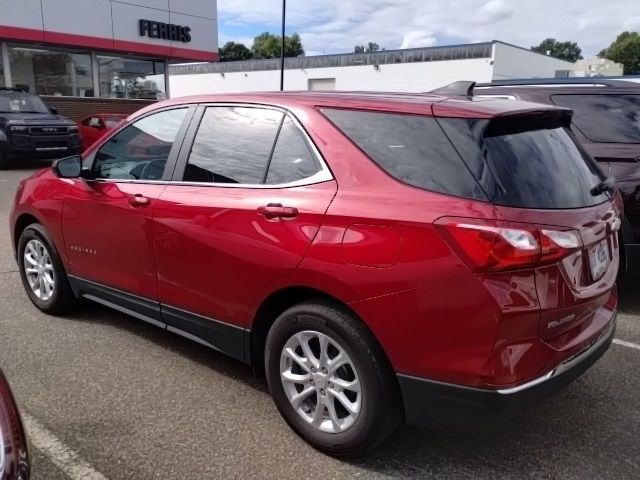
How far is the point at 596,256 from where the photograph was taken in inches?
103

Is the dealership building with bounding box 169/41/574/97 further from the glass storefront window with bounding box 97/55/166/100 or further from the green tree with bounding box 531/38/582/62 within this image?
the green tree with bounding box 531/38/582/62

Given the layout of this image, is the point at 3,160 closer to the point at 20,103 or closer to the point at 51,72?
the point at 20,103

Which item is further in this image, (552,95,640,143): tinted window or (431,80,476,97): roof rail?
(552,95,640,143): tinted window

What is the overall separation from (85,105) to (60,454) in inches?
805

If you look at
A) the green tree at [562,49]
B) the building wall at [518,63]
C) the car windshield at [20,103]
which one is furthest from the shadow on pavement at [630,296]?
the green tree at [562,49]

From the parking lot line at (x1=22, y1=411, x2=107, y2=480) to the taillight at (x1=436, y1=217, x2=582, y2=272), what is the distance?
1.82m

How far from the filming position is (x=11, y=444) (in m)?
1.69

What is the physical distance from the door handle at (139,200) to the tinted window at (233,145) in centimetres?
31

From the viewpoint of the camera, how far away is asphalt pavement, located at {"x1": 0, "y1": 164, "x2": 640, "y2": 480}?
8.71 ft

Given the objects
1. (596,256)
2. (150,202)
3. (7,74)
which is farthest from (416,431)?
(7,74)

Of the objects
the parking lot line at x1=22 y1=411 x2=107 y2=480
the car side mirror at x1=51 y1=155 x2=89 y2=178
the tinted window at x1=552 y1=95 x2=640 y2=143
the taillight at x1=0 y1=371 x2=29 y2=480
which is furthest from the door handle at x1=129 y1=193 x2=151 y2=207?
the tinted window at x1=552 y1=95 x2=640 y2=143

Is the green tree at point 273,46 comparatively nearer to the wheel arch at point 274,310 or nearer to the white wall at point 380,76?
the white wall at point 380,76

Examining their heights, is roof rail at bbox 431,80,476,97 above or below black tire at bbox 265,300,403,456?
above

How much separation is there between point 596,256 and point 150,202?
2.37 m
